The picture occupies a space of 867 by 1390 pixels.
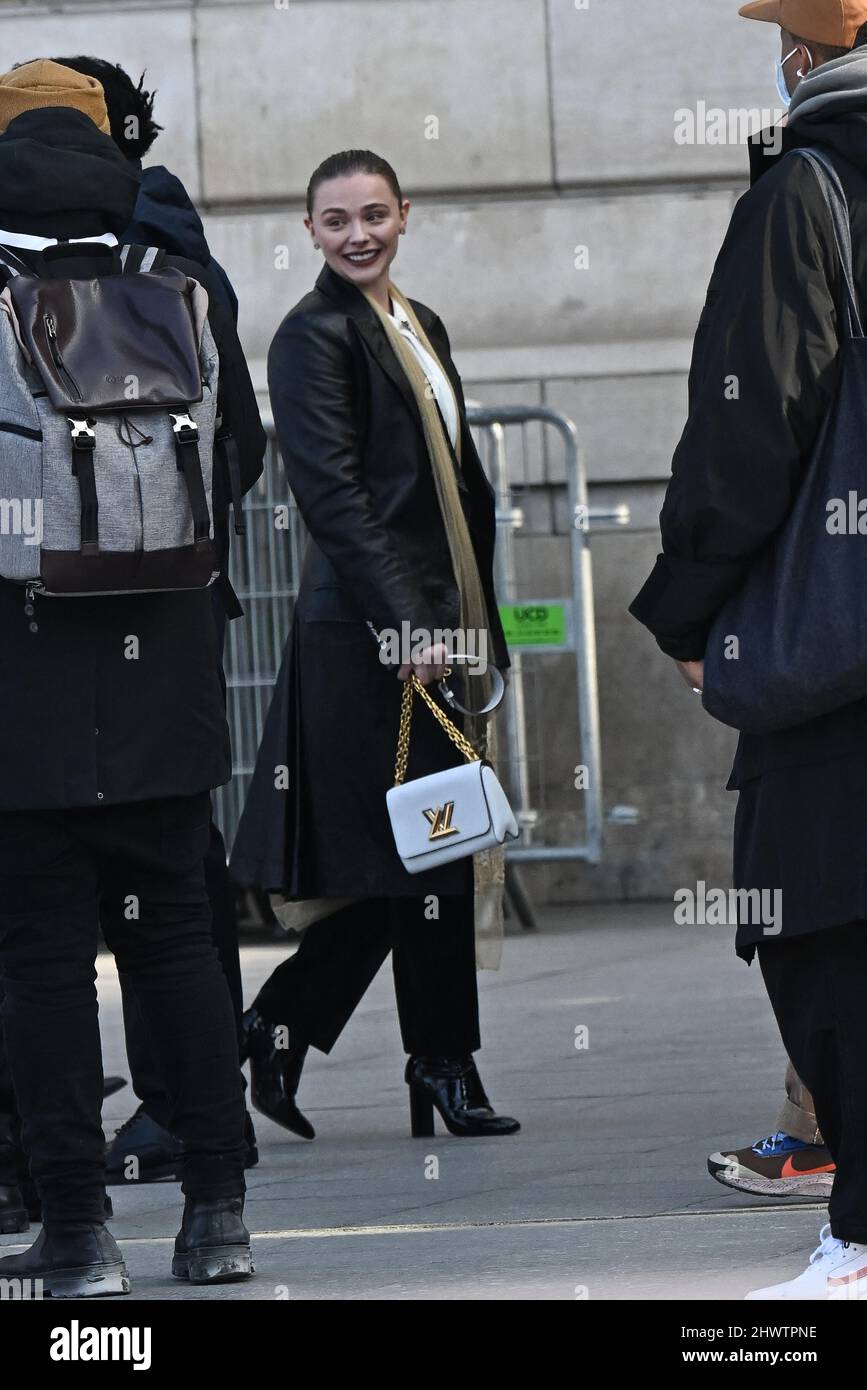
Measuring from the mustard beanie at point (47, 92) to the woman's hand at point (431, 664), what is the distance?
4.47 feet

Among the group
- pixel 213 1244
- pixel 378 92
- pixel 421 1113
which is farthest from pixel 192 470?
pixel 378 92

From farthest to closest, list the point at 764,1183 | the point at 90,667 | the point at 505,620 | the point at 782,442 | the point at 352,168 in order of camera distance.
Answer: the point at 505,620
the point at 352,168
the point at 764,1183
the point at 90,667
the point at 782,442

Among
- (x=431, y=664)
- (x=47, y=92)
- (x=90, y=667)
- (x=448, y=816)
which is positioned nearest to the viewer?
(x=90, y=667)

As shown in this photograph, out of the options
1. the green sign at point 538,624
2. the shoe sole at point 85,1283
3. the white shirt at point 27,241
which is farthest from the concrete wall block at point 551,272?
the shoe sole at point 85,1283

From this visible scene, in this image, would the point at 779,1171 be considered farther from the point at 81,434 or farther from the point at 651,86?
the point at 651,86

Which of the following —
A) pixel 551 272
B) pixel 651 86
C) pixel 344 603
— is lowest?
pixel 344 603

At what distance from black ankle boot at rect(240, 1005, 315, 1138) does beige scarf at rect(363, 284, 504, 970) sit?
473 millimetres

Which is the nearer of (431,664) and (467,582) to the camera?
(431,664)

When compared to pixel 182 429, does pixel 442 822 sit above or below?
below

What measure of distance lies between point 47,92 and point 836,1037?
2073 millimetres

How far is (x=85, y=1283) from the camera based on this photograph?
365 centimetres

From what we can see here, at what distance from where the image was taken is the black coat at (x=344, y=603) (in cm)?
520

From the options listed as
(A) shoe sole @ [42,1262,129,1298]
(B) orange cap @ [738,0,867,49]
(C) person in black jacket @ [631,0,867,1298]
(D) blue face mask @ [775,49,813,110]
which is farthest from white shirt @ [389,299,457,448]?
(A) shoe sole @ [42,1262,129,1298]
